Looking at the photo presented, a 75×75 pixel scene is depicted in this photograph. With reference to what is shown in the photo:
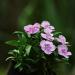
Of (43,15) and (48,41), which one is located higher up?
(43,15)

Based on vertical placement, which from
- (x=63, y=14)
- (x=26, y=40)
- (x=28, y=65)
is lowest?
(x=28, y=65)

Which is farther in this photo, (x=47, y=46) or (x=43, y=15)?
(x=43, y=15)

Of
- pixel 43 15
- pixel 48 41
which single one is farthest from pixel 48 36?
pixel 43 15

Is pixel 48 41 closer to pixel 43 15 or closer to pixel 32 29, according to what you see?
pixel 32 29

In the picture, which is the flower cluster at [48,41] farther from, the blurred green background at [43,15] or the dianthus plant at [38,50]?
the blurred green background at [43,15]

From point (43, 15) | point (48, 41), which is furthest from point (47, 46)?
point (43, 15)

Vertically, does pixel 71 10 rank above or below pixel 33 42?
above

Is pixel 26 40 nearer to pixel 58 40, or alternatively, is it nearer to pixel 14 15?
pixel 58 40

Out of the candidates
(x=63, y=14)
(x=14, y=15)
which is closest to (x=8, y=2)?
(x=14, y=15)

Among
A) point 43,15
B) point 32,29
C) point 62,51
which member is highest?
point 43,15
